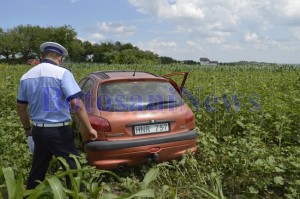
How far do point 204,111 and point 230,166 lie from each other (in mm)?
2657

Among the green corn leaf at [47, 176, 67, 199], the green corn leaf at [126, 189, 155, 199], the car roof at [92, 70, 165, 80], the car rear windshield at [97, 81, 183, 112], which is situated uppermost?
the car roof at [92, 70, 165, 80]

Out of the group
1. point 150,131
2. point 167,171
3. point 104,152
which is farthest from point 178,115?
point 104,152

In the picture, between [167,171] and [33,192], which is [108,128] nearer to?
[167,171]

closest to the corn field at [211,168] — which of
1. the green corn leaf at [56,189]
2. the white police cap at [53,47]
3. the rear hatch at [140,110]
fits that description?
the green corn leaf at [56,189]

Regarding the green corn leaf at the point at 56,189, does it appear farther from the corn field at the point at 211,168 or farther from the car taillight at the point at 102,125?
the car taillight at the point at 102,125

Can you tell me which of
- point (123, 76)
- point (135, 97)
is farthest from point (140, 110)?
point (123, 76)

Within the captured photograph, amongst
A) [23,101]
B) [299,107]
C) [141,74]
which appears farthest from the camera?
[299,107]

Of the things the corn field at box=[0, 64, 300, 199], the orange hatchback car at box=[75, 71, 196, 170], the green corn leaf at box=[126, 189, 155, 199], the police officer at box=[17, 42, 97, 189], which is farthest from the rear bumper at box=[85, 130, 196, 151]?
the green corn leaf at box=[126, 189, 155, 199]

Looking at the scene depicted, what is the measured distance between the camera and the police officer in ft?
11.8

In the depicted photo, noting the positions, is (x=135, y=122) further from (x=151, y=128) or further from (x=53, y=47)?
(x=53, y=47)

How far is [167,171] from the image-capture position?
15.6 feet

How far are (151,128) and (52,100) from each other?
5.37 ft

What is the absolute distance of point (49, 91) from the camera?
11.8 feet

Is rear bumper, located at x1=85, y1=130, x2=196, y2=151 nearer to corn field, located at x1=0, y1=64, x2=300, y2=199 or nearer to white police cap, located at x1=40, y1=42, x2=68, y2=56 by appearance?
corn field, located at x1=0, y1=64, x2=300, y2=199
